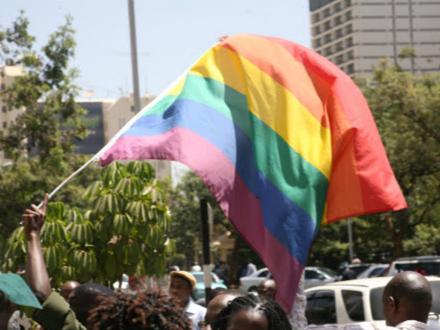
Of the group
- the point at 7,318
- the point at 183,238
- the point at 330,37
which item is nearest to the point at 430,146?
the point at 7,318

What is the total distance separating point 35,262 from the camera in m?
3.89

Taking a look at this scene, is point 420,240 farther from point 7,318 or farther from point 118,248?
point 7,318

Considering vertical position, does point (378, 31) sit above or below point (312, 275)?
above

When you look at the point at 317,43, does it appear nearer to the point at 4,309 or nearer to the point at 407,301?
the point at 407,301

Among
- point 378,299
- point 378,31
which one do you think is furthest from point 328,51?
point 378,299

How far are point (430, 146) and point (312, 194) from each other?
2497 centimetres

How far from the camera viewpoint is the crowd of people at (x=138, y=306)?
2.43m

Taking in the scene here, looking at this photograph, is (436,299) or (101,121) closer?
(436,299)

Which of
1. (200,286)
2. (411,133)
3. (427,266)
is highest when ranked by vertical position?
(411,133)

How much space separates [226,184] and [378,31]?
459ft

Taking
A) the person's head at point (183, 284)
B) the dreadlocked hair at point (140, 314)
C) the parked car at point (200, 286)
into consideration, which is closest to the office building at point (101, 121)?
the parked car at point (200, 286)

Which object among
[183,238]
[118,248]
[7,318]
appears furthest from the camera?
[183,238]

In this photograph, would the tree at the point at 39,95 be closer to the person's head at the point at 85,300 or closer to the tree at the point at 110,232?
the tree at the point at 110,232

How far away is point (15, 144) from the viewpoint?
21375 millimetres
